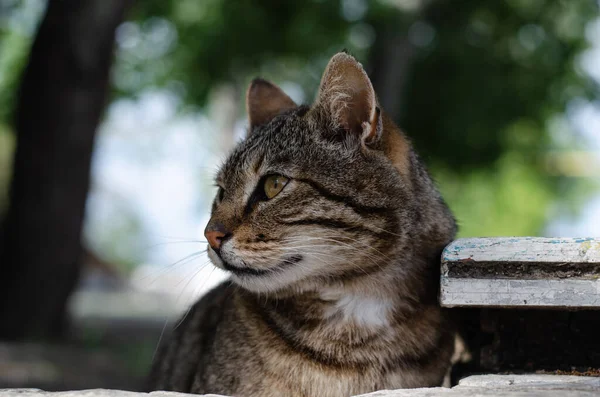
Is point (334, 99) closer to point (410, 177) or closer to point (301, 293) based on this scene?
point (410, 177)

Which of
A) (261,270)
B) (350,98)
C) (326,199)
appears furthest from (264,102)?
(261,270)

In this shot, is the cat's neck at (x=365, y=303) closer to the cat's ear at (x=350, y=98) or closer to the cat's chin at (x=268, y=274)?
the cat's chin at (x=268, y=274)

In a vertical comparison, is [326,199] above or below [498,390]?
above

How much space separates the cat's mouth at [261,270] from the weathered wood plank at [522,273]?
52cm

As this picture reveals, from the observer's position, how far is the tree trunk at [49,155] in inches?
257

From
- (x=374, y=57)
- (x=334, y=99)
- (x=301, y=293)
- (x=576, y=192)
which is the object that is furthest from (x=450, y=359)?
(x=576, y=192)

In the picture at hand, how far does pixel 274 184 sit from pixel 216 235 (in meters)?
0.31

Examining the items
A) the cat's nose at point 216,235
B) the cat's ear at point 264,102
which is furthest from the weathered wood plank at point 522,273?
the cat's ear at point 264,102

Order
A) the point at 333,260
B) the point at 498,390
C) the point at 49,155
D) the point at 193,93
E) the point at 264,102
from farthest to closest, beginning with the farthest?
the point at 193,93 < the point at 49,155 < the point at 264,102 < the point at 333,260 < the point at 498,390

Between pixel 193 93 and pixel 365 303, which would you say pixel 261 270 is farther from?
pixel 193 93

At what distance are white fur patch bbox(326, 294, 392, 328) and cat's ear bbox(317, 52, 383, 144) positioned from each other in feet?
1.97

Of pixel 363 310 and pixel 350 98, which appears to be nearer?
pixel 363 310

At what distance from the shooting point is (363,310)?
2520 millimetres

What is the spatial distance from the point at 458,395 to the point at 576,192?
70.7 ft
